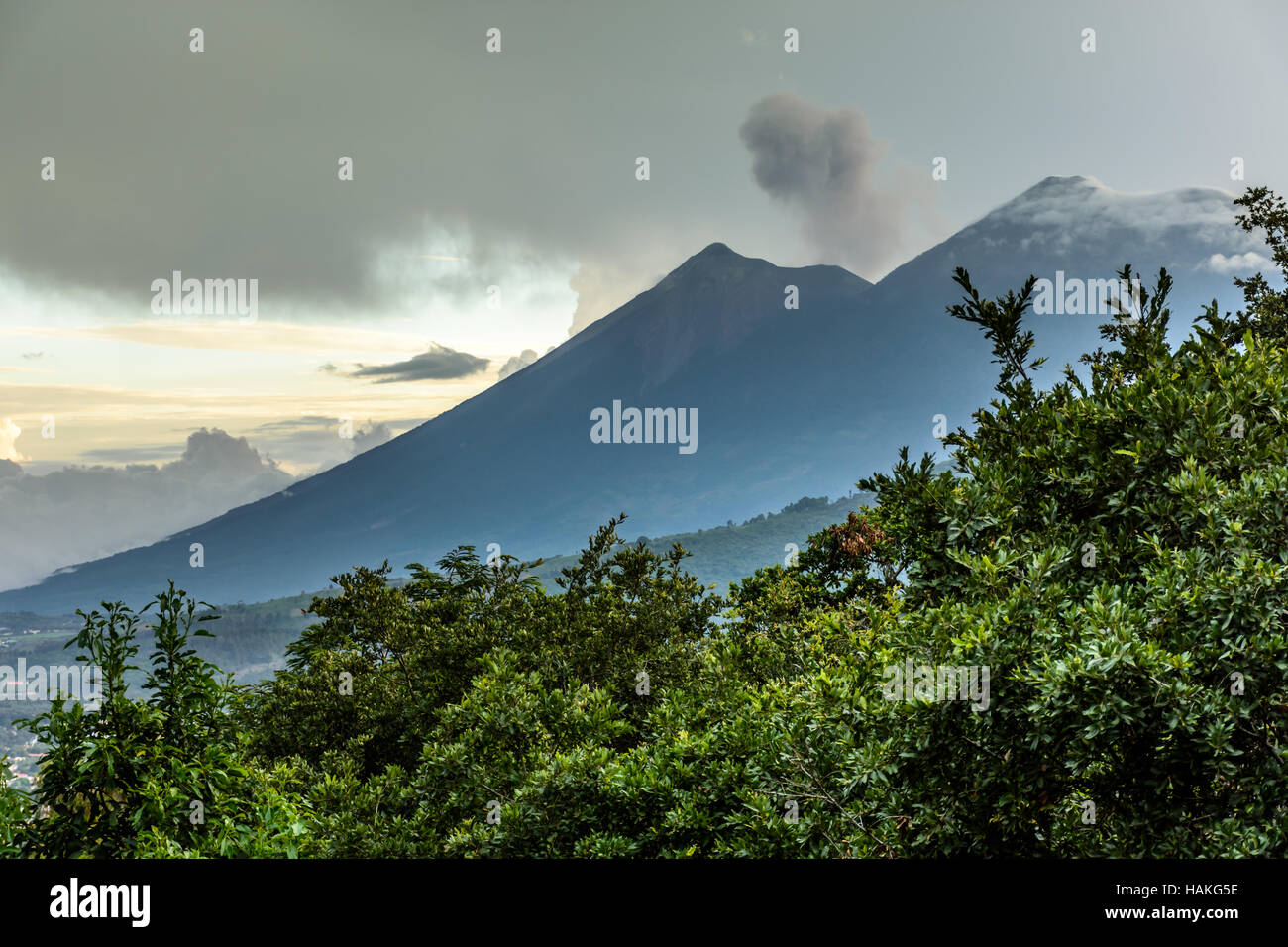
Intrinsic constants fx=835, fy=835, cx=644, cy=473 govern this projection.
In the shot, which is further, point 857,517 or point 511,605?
point 857,517

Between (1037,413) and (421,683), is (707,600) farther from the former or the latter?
(1037,413)

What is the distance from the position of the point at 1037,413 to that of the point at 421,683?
44.0ft

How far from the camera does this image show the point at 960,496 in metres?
5.99

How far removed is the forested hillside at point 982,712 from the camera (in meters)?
4.48

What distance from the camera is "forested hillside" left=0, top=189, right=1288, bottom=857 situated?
4.48 metres

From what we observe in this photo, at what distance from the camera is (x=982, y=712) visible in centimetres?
489
